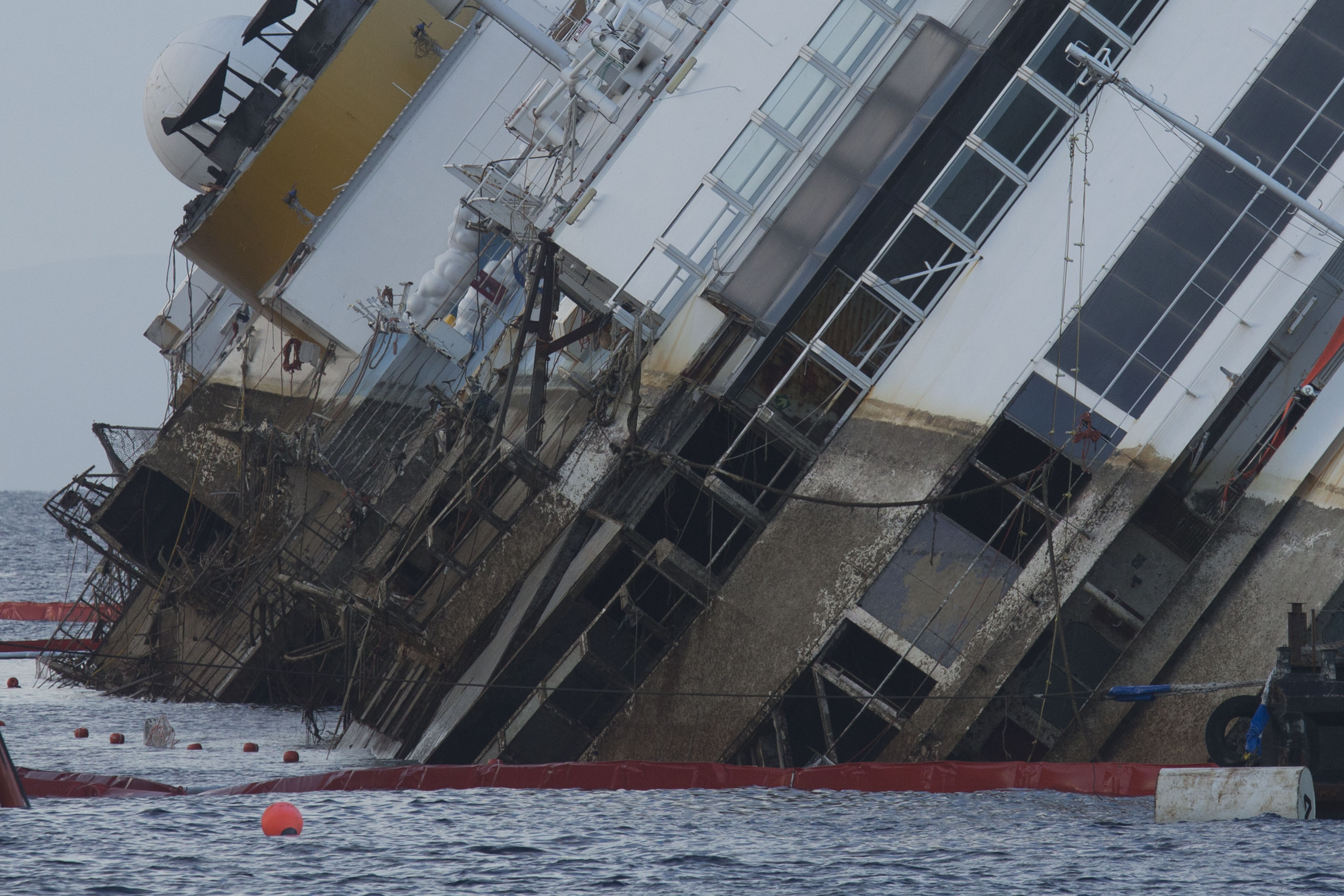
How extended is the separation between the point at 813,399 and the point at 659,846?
789cm

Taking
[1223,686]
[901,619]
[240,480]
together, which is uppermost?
[1223,686]

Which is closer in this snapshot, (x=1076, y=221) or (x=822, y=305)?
(x=1076, y=221)

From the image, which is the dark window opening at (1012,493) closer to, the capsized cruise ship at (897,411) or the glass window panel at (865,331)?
the capsized cruise ship at (897,411)

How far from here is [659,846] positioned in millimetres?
17312

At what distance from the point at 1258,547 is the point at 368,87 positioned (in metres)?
21.4

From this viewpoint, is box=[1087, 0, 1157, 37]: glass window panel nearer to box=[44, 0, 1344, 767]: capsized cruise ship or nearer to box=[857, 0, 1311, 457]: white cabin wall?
box=[44, 0, 1344, 767]: capsized cruise ship

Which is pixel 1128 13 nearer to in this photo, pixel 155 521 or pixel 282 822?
pixel 282 822

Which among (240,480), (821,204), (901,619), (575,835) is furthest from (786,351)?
(240,480)

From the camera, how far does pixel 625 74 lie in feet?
84.6

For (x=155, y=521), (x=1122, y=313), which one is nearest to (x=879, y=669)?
(x=1122, y=313)

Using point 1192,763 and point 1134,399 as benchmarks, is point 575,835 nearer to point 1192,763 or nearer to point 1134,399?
point 1192,763

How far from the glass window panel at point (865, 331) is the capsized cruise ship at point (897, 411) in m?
0.06

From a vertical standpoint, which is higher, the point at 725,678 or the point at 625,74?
the point at 625,74

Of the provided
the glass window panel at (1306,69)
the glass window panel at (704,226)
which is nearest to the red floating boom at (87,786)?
the glass window panel at (704,226)
